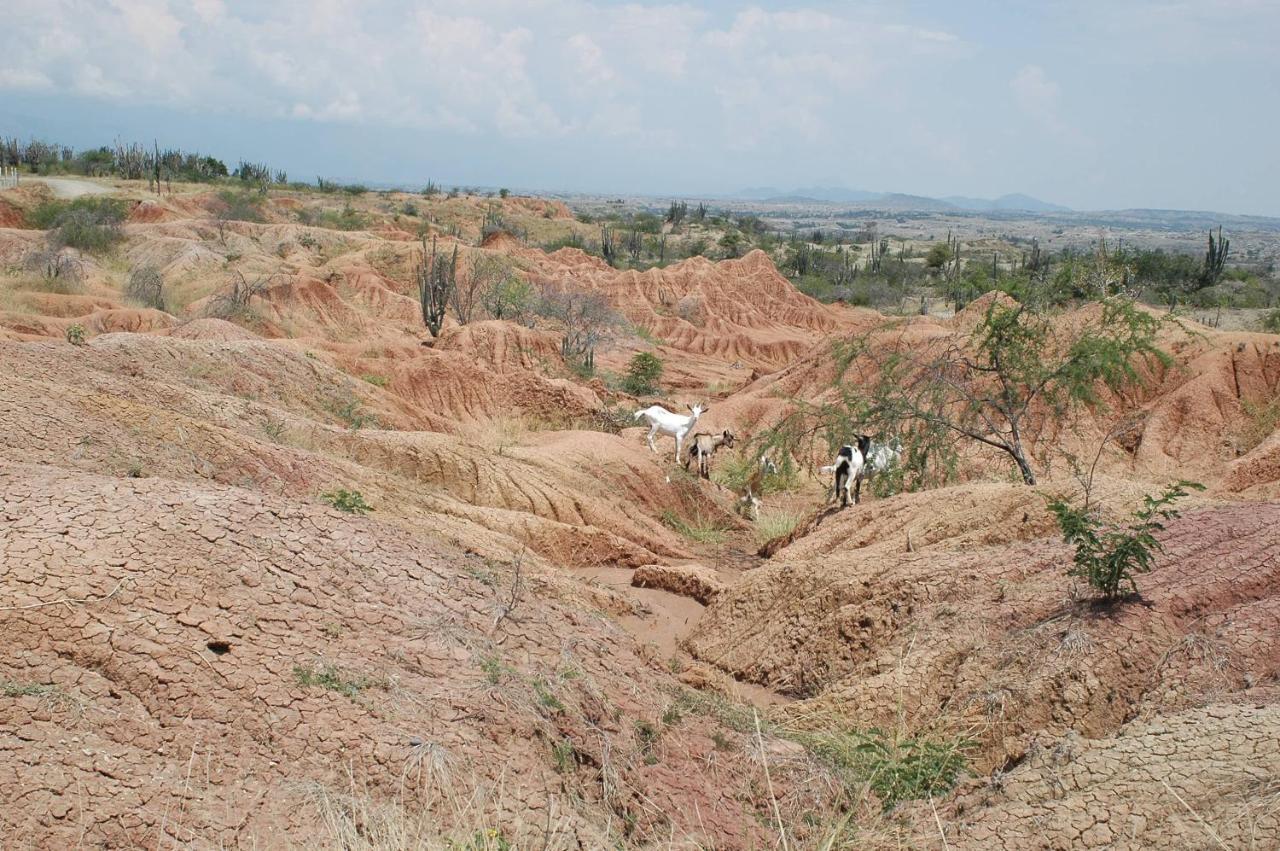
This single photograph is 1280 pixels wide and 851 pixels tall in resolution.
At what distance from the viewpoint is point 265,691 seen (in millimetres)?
4742

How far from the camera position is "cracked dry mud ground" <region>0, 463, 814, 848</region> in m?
4.03

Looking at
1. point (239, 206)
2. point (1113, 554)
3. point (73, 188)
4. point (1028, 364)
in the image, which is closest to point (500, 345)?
point (1028, 364)

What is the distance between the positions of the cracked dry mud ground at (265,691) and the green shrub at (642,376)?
→ 937 inches

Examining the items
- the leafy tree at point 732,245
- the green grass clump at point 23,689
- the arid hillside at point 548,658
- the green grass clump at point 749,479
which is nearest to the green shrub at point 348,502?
the arid hillside at point 548,658

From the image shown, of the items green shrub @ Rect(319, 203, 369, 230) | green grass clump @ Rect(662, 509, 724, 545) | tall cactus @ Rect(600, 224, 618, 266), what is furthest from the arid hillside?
tall cactus @ Rect(600, 224, 618, 266)

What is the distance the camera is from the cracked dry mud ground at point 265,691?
4.03 metres

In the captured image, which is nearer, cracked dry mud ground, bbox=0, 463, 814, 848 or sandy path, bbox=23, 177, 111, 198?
cracked dry mud ground, bbox=0, 463, 814, 848

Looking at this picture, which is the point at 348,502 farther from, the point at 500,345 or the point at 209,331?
the point at 500,345

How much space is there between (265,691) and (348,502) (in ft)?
12.6

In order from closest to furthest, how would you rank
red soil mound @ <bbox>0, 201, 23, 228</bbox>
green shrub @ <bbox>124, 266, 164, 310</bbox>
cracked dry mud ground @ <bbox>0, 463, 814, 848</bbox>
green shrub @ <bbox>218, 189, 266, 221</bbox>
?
cracked dry mud ground @ <bbox>0, 463, 814, 848</bbox>
green shrub @ <bbox>124, 266, 164, 310</bbox>
red soil mound @ <bbox>0, 201, 23, 228</bbox>
green shrub @ <bbox>218, 189, 266, 221</bbox>

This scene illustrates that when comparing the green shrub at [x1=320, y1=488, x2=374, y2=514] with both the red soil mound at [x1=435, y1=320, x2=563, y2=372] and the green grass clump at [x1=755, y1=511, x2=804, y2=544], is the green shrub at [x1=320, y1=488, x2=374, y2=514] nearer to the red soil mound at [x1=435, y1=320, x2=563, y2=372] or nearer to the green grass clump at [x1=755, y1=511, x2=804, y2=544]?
the green grass clump at [x1=755, y1=511, x2=804, y2=544]

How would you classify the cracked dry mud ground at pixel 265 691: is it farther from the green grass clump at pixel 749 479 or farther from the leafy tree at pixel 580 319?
the leafy tree at pixel 580 319

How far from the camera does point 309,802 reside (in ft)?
13.7

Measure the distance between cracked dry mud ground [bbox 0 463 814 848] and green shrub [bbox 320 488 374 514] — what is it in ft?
5.96
